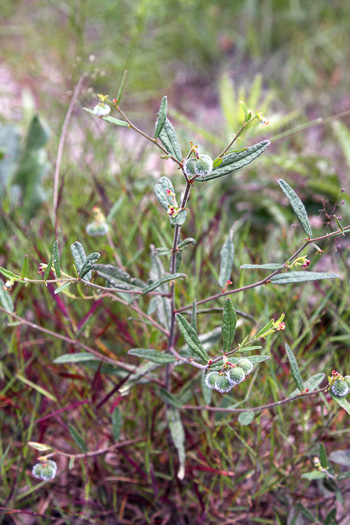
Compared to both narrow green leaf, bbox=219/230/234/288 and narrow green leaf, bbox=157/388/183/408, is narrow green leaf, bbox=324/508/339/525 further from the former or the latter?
narrow green leaf, bbox=219/230/234/288

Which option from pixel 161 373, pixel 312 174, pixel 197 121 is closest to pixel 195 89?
pixel 197 121

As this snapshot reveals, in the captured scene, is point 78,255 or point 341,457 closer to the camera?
point 78,255

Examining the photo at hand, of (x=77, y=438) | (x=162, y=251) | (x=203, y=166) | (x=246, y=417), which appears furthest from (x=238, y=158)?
(x=77, y=438)

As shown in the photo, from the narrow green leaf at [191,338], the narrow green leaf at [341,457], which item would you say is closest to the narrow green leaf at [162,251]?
the narrow green leaf at [191,338]

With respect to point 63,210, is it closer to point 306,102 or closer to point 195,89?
point 306,102

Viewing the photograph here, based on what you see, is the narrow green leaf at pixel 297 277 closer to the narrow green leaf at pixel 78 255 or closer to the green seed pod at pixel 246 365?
the green seed pod at pixel 246 365

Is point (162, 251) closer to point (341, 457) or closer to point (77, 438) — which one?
point (77, 438)
